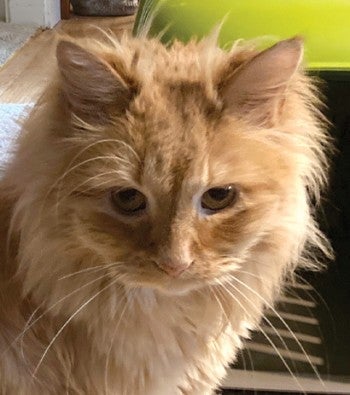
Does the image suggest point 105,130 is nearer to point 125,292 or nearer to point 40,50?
point 125,292

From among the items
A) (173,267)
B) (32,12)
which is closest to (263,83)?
(173,267)

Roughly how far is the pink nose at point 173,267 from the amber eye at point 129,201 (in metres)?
0.09

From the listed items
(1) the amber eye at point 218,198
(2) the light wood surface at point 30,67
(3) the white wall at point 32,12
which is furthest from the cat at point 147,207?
(3) the white wall at point 32,12

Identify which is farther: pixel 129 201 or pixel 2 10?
pixel 2 10

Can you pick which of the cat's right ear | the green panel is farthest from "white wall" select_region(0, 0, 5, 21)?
the cat's right ear

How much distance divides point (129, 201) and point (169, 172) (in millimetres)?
78

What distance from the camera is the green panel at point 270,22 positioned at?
1.41 meters

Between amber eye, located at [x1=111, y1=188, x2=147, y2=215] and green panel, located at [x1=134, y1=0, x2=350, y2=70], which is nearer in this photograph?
amber eye, located at [x1=111, y1=188, x2=147, y2=215]

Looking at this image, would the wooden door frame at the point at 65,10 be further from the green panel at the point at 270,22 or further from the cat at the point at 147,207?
the cat at the point at 147,207

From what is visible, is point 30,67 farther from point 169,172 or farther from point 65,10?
point 169,172

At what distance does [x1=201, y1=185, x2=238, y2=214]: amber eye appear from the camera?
3.36ft

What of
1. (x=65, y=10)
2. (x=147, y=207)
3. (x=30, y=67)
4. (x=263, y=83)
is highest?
(x=263, y=83)

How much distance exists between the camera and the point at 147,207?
1.02 m

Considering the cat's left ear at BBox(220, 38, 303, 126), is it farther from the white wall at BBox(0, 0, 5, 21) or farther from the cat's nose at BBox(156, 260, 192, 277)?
the white wall at BBox(0, 0, 5, 21)
